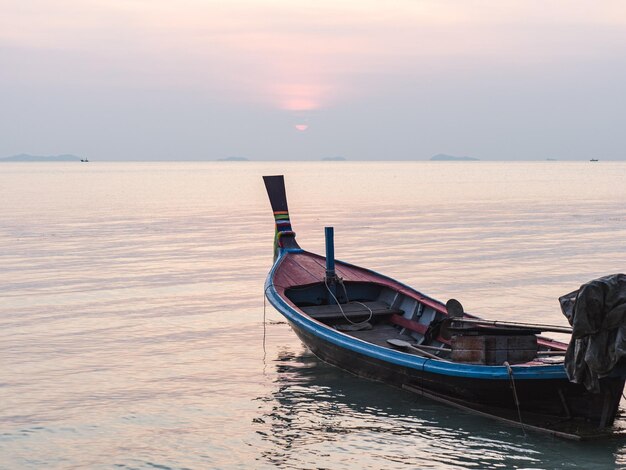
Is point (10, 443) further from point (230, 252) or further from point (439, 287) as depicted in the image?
point (230, 252)

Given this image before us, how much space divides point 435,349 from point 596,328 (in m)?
3.56

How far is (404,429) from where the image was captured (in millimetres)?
12852

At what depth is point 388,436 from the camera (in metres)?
12.6

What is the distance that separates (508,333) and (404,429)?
2.11m

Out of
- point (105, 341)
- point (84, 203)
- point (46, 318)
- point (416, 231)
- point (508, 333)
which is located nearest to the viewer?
point (508, 333)

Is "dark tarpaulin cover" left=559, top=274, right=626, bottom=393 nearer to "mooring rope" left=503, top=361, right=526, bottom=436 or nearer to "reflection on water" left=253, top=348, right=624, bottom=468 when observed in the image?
"mooring rope" left=503, top=361, right=526, bottom=436

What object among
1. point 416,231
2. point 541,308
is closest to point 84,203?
point 416,231

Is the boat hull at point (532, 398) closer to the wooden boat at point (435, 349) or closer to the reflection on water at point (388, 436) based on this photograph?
the wooden boat at point (435, 349)

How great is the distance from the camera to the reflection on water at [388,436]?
11.5 metres

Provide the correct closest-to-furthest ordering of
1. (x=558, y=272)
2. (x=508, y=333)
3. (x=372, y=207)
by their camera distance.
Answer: (x=508, y=333)
(x=558, y=272)
(x=372, y=207)

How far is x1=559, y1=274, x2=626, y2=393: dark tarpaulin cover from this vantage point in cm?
1089

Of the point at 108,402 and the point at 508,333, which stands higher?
the point at 508,333

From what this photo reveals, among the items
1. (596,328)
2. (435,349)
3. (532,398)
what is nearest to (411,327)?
(435,349)

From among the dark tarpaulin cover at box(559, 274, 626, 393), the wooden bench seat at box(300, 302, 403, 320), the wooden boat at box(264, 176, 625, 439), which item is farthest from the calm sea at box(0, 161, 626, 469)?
the dark tarpaulin cover at box(559, 274, 626, 393)
